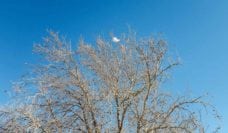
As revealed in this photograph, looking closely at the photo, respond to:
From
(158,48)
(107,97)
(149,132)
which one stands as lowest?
(149,132)

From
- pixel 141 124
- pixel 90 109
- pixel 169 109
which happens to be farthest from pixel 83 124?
pixel 169 109

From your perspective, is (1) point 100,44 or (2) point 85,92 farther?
(1) point 100,44

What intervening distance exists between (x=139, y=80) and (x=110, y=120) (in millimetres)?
1685

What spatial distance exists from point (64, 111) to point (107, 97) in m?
1.48

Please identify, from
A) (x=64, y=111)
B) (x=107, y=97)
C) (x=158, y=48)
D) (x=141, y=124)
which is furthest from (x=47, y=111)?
(x=158, y=48)

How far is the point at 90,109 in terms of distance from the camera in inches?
601

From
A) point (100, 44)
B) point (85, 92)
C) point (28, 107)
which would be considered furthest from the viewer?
point (100, 44)

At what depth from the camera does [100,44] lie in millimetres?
16688

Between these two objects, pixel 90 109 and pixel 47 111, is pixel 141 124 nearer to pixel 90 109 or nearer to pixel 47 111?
pixel 90 109

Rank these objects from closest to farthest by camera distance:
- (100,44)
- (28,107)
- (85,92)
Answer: (28,107) < (85,92) < (100,44)

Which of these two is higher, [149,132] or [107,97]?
[107,97]

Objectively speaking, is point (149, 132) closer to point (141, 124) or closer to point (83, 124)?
point (141, 124)

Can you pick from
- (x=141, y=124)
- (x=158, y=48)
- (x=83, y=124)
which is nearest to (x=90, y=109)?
(x=83, y=124)

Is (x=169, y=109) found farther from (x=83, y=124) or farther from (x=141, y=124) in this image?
(x=83, y=124)
